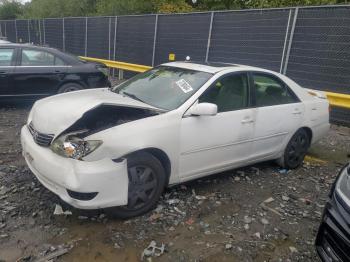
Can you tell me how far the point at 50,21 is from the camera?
744 inches

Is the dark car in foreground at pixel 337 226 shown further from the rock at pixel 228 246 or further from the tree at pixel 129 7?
the tree at pixel 129 7

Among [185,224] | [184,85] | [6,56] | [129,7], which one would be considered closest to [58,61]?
[6,56]

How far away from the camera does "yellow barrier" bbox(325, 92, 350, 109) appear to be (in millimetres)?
7551

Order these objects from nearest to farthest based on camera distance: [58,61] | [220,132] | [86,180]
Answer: [86,180], [220,132], [58,61]

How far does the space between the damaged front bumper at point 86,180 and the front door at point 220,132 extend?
32.3 inches

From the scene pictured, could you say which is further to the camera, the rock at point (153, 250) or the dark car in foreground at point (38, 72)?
the dark car in foreground at point (38, 72)

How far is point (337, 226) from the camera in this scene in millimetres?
2570

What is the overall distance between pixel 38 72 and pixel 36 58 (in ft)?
1.09

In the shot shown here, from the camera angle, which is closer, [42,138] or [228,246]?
[228,246]

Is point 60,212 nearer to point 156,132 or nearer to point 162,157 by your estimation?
point 162,157

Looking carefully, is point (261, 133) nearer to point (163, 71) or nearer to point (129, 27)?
point (163, 71)

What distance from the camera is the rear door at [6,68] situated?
7347mm

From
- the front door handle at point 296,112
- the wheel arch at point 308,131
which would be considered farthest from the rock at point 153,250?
the wheel arch at point 308,131

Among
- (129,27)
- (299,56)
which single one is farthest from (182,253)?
(129,27)
